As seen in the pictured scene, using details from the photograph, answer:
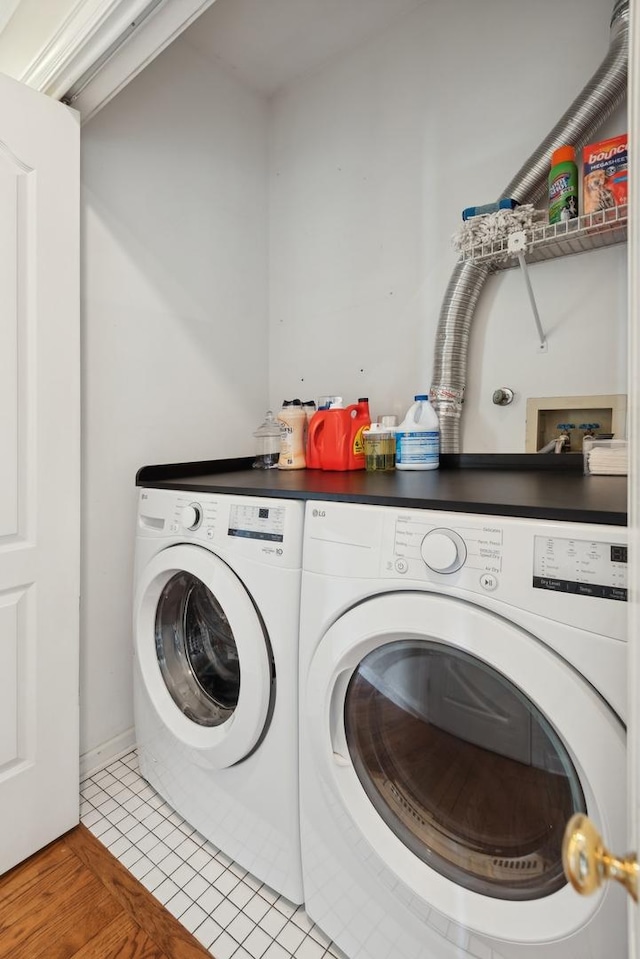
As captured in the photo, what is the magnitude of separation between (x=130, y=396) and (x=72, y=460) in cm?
38

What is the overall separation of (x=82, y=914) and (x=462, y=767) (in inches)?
39.0

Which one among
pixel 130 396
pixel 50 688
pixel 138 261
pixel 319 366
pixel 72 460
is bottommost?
pixel 50 688

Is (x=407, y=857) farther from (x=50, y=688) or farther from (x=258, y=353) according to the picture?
(x=258, y=353)

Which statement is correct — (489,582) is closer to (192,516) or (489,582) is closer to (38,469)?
(192,516)

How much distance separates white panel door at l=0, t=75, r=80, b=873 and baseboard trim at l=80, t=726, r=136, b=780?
0.21m

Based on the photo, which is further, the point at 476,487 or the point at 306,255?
the point at 306,255

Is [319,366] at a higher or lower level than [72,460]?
higher

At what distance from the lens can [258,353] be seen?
2.16 m

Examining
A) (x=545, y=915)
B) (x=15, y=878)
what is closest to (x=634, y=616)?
(x=545, y=915)

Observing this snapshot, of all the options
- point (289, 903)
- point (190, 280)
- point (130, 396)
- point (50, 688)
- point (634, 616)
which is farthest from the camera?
point (190, 280)

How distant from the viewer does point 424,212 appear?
1.71 metres

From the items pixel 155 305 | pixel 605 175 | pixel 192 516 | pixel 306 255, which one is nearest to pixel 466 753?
pixel 192 516

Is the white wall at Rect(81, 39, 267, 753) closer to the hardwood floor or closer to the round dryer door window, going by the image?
the hardwood floor

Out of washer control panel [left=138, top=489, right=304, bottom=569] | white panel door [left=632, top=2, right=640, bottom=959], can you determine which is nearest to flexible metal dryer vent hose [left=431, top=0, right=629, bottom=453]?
washer control panel [left=138, top=489, right=304, bottom=569]
